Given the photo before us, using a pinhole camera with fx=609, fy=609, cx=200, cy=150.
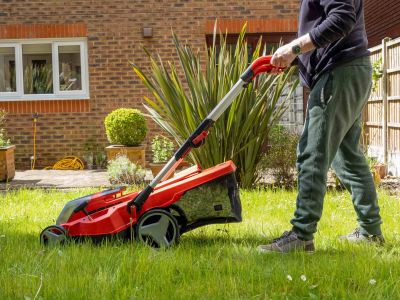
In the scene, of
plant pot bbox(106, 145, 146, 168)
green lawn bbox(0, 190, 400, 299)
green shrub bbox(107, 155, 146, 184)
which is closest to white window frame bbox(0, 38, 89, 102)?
plant pot bbox(106, 145, 146, 168)

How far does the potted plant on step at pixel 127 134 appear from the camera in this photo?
377 inches

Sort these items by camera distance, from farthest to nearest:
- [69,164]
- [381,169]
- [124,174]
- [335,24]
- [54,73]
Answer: [54,73]
[69,164]
[381,169]
[124,174]
[335,24]

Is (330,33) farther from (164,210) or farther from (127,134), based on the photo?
(127,134)

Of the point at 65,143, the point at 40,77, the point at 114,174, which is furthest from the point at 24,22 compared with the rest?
the point at 114,174

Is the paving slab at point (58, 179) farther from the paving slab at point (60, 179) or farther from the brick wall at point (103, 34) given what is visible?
the brick wall at point (103, 34)

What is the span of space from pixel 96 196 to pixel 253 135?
3.29 m

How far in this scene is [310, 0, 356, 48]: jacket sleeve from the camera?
319 centimetres

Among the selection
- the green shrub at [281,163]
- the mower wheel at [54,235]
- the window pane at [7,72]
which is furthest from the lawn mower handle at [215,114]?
the window pane at [7,72]

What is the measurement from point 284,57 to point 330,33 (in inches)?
10.9

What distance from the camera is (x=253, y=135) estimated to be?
22.3 ft

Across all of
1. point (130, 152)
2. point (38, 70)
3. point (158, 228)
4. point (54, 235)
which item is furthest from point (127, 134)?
point (158, 228)

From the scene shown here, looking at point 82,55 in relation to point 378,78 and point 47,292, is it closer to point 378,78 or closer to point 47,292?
point 378,78

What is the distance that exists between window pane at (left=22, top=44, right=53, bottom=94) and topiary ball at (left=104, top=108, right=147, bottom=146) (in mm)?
2555

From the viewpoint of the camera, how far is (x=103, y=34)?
11359 millimetres
